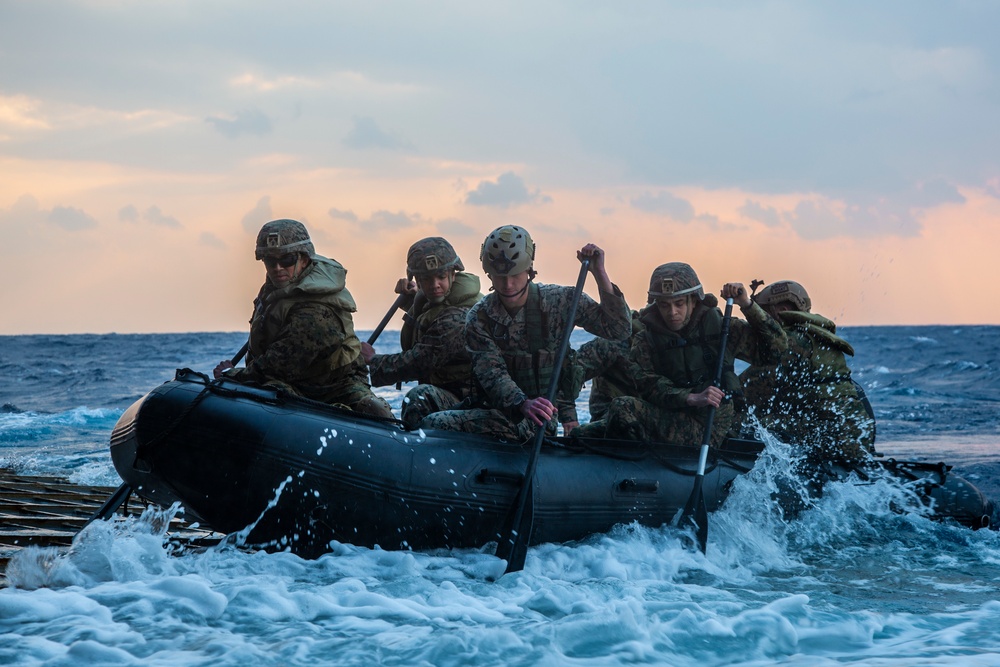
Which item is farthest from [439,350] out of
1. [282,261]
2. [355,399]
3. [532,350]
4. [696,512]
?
[696,512]

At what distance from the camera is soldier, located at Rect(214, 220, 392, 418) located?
23.6ft

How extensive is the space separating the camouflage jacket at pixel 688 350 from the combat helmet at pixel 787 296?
1097mm

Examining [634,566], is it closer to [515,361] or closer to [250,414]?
[515,361]

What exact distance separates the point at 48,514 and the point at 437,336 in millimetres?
3076

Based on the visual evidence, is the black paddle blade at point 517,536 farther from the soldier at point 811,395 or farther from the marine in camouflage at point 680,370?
the soldier at point 811,395

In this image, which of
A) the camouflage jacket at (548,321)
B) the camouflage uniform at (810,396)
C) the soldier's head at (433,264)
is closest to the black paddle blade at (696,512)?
the camouflage jacket at (548,321)

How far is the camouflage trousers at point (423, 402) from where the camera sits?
773 centimetres

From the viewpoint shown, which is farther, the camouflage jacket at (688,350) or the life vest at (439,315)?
the life vest at (439,315)

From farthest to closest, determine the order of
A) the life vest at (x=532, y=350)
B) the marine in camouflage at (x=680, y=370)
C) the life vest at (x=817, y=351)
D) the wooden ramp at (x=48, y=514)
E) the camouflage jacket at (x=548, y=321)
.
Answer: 1. the life vest at (x=817, y=351)
2. the marine in camouflage at (x=680, y=370)
3. the life vest at (x=532, y=350)
4. the camouflage jacket at (x=548, y=321)
5. the wooden ramp at (x=48, y=514)

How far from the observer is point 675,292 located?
7.80 metres

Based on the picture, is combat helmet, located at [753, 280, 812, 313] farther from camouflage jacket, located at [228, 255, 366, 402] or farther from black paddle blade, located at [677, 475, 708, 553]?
camouflage jacket, located at [228, 255, 366, 402]

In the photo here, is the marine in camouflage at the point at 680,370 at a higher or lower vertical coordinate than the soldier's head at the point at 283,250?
lower

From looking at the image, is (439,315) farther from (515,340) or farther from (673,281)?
(673,281)

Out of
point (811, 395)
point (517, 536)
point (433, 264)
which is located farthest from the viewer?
point (811, 395)
